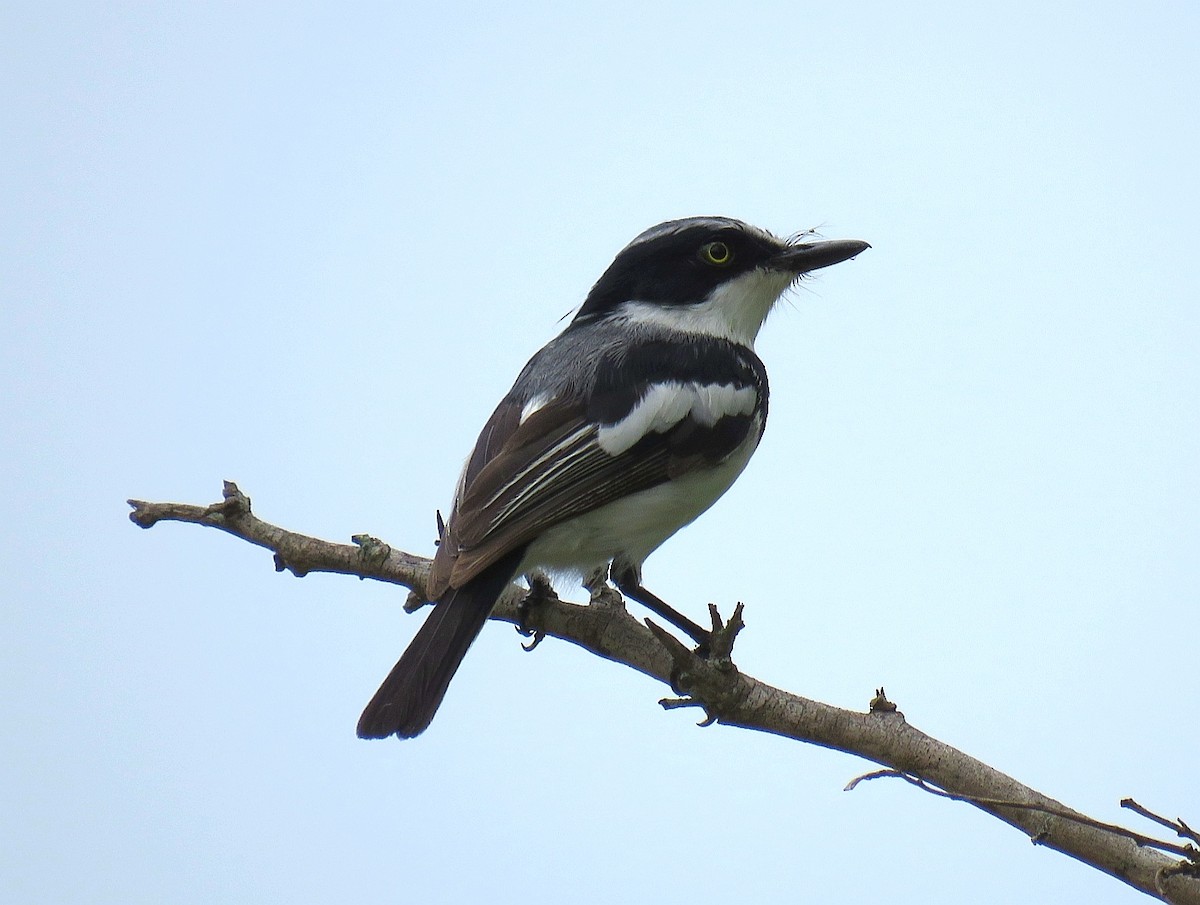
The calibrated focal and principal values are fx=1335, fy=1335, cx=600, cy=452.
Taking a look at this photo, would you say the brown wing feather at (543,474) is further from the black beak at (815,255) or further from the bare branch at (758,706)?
the black beak at (815,255)

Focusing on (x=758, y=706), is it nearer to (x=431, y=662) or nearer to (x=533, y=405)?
(x=431, y=662)

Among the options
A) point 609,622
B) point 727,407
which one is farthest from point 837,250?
point 609,622

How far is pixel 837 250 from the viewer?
574 cm

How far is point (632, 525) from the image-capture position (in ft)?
15.3

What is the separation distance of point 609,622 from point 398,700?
890 millimetres

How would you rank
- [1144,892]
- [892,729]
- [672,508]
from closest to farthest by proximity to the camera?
[1144,892] → [892,729] → [672,508]

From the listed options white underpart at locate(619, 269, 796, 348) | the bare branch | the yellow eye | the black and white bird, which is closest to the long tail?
the black and white bird

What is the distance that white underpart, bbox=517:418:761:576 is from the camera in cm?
453

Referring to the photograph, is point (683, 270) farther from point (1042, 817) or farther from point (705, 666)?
point (1042, 817)

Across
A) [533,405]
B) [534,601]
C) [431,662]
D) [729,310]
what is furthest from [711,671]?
[729,310]

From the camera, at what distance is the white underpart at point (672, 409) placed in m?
4.58

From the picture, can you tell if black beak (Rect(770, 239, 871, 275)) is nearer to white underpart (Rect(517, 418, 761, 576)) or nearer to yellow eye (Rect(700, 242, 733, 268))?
yellow eye (Rect(700, 242, 733, 268))

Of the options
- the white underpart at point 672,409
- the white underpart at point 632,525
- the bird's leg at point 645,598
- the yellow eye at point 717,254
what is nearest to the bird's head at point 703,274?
the yellow eye at point 717,254

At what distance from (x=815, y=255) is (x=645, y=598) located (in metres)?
1.73
